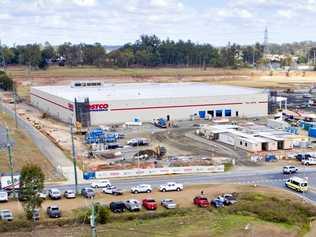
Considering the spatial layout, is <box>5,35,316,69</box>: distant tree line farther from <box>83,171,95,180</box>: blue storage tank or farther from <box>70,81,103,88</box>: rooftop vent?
<box>83,171,95,180</box>: blue storage tank

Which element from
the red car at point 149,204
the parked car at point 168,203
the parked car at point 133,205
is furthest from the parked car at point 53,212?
the parked car at point 168,203

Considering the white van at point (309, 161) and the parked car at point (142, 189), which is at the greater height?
the parked car at point (142, 189)

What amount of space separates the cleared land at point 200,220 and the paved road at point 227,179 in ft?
8.61

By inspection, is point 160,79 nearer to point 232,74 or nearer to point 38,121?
point 232,74

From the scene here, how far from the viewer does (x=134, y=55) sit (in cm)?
11669

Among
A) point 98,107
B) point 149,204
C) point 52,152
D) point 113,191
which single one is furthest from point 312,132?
point 149,204

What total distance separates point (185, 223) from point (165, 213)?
1447 millimetres

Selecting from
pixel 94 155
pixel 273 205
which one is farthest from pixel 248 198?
pixel 94 155

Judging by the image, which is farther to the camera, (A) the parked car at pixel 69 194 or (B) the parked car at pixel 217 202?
(A) the parked car at pixel 69 194

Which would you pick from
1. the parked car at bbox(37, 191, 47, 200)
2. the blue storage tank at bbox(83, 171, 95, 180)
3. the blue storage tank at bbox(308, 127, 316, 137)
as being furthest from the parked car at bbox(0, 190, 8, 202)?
the blue storage tank at bbox(308, 127, 316, 137)

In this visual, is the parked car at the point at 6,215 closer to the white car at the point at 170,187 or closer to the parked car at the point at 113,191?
the parked car at the point at 113,191

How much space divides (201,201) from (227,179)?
17.2 ft

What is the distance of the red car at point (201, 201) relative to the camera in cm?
2247

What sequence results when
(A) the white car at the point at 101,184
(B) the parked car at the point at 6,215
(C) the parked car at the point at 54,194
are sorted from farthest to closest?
1. (A) the white car at the point at 101,184
2. (C) the parked car at the point at 54,194
3. (B) the parked car at the point at 6,215
